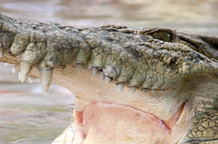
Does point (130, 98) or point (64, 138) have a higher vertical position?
point (130, 98)

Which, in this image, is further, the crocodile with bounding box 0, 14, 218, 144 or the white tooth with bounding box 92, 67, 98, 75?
the white tooth with bounding box 92, 67, 98, 75

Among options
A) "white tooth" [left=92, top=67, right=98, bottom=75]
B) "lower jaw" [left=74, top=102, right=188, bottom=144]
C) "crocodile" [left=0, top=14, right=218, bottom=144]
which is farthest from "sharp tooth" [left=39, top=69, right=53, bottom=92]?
"lower jaw" [left=74, top=102, right=188, bottom=144]

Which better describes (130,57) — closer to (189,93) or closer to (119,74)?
(119,74)

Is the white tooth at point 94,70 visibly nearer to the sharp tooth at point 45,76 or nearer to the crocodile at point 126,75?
the crocodile at point 126,75

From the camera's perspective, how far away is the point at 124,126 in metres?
2.77

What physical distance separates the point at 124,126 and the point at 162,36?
0.54 metres

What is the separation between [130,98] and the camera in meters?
2.63

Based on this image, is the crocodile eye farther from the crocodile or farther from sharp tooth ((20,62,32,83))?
sharp tooth ((20,62,32,83))

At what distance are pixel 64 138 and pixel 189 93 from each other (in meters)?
0.89

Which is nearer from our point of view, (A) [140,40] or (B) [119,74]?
(B) [119,74]

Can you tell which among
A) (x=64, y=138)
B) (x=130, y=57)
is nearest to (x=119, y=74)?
(x=130, y=57)

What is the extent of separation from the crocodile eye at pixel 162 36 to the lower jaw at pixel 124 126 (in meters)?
0.39

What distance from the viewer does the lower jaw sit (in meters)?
2.72

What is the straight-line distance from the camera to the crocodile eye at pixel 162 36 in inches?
108
